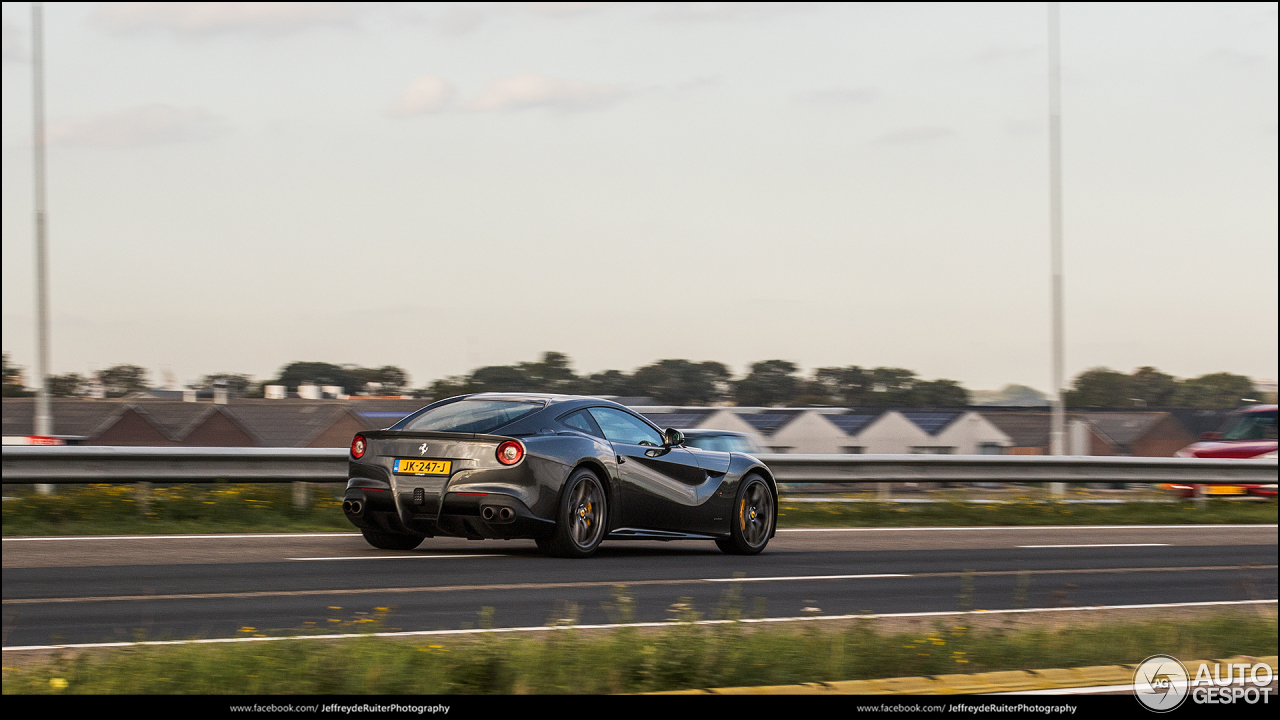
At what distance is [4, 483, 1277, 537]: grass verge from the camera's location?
41.3 feet

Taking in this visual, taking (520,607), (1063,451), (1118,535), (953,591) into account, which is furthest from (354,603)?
(1063,451)

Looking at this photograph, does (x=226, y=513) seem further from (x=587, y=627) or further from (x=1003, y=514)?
(x=1003, y=514)

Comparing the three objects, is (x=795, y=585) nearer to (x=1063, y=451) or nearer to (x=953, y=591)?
(x=953, y=591)

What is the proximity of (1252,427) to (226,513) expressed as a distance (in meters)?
16.5

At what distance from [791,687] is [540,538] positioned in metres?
4.80

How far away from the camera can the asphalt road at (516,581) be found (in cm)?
745

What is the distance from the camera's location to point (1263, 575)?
11773mm

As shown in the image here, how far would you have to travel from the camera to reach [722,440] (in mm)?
16125

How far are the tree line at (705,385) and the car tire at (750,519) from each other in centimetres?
174

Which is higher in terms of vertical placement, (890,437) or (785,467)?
(890,437)

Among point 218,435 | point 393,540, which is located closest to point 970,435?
point 218,435

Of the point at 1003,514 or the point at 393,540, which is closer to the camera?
the point at 393,540

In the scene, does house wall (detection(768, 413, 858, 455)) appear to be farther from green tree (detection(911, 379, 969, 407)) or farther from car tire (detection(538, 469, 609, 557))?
car tire (detection(538, 469, 609, 557))

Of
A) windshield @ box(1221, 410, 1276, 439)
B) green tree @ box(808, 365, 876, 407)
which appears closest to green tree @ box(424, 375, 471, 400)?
green tree @ box(808, 365, 876, 407)
